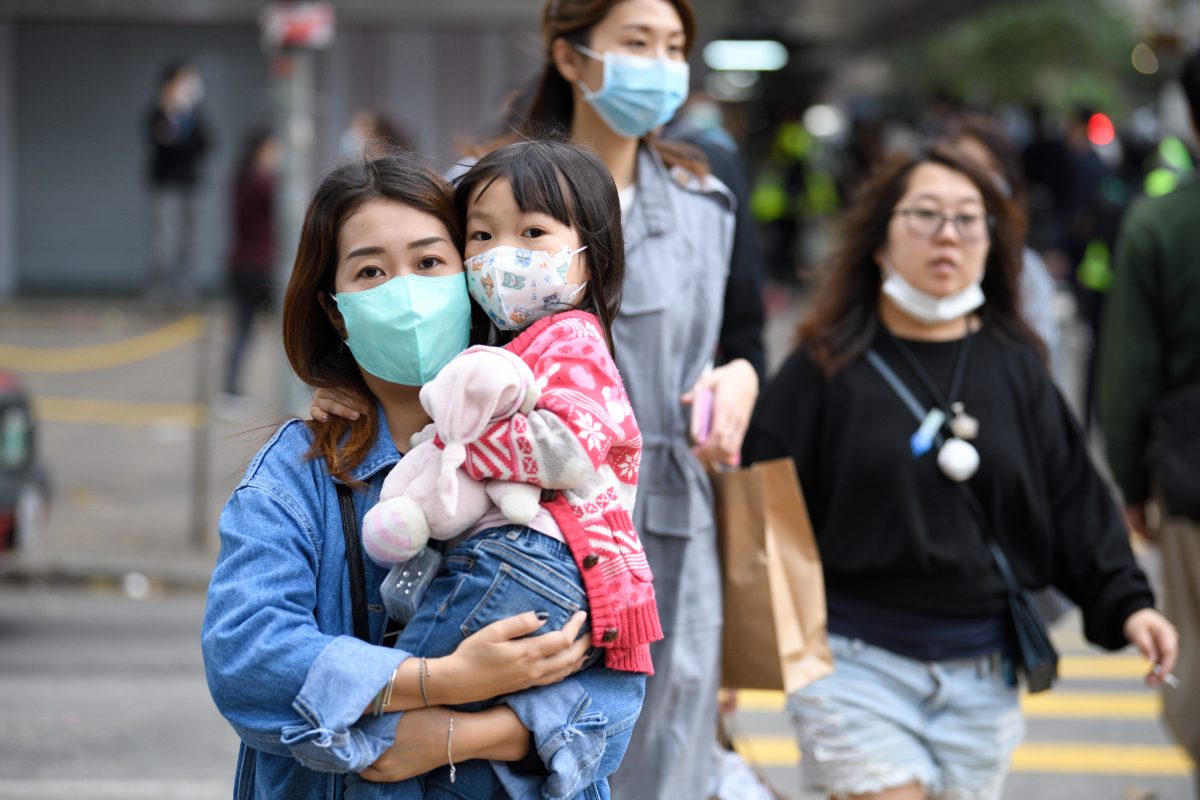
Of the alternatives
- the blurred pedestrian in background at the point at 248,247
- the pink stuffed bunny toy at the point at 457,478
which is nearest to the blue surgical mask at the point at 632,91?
the pink stuffed bunny toy at the point at 457,478

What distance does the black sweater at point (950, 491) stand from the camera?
3.87 m

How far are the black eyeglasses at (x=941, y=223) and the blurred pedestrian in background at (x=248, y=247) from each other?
9.54 metres

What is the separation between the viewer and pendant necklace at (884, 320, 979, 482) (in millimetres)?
3863

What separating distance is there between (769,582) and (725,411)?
415 millimetres

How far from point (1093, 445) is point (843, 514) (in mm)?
9165

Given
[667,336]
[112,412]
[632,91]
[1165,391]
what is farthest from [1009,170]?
[112,412]

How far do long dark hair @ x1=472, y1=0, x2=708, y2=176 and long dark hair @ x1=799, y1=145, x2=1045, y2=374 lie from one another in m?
0.60

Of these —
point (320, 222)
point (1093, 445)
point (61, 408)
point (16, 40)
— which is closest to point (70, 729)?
point (320, 222)

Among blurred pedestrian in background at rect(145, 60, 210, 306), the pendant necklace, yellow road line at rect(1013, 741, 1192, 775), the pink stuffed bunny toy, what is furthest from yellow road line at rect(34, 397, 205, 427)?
the pink stuffed bunny toy

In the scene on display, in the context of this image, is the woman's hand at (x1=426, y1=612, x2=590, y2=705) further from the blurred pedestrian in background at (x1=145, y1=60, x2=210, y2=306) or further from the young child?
the blurred pedestrian in background at (x1=145, y1=60, x2=210, y2=306)

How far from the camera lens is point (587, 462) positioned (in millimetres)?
2346

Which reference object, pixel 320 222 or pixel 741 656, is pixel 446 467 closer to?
pixel 320 222

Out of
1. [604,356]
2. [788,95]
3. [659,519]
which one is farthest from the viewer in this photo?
[788,95]

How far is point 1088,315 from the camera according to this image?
41.7ft
